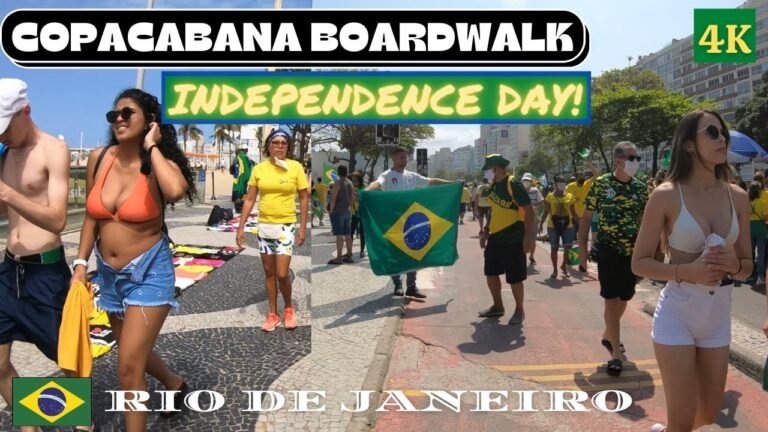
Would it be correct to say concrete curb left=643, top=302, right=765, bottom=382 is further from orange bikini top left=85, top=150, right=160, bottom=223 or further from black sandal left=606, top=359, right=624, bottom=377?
orange bikini top left=85, top=150, right=160, bottom=223

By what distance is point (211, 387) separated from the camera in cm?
323

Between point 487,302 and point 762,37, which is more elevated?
point 762,37

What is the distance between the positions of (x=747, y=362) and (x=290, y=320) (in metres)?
3.50

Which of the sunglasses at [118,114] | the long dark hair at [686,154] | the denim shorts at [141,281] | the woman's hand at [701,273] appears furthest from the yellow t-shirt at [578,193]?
the sunglasses at [118,114]

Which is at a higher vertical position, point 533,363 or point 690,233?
point 690,233

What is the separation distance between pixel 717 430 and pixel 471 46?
254 centimetres

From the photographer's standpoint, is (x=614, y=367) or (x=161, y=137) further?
(x=614, y=367)

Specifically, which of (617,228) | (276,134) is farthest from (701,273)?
(276,134)

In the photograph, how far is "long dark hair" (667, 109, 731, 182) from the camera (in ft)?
7.69

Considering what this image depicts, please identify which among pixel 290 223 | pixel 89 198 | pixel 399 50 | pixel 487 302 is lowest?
pixel 487 302

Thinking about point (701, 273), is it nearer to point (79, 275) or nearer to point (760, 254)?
point (79, 275)

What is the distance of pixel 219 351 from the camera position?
3830 millimetres

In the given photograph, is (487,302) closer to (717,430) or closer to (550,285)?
(550,285)

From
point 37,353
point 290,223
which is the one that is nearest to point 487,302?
point 290,223
